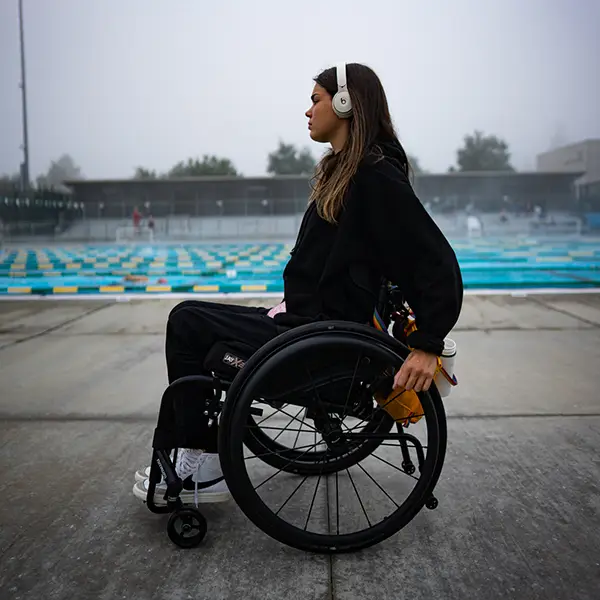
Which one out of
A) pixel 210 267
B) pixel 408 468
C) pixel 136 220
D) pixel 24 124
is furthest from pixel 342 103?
pixel 136 220

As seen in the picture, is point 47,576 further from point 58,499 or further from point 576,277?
point 576,277

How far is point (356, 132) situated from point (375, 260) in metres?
0.38

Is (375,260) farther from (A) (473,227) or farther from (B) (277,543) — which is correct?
(A) (473,227)

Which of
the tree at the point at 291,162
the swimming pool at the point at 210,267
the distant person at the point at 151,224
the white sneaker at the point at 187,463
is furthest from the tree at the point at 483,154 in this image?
the white sneaker at the point at 187,463

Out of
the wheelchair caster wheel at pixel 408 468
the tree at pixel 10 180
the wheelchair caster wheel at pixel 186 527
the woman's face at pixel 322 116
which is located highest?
the tree at pixel 10 180

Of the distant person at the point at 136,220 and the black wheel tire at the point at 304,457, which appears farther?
the distant person at the point at 136,220

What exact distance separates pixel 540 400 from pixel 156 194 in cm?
1374

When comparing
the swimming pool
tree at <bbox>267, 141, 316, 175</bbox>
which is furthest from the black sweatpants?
tree at <bbox>267, 141, 316, 175</bbox>

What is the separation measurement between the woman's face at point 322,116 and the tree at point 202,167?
12494mm

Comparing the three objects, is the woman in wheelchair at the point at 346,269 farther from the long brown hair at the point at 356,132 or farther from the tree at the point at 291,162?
the tree at the point at 291,162

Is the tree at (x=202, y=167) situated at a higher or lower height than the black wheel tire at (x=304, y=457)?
higher

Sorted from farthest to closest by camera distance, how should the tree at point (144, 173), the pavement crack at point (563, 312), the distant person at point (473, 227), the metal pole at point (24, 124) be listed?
the distant person at point (473, 227) → the tree at point (144, 173) → the metal pole at point (24, 124) → the pavement crack at point (563, 312)

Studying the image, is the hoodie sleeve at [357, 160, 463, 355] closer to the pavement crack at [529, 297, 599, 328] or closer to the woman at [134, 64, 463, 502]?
the woman at [134, 64, 463, 502]

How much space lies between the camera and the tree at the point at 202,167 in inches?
560
